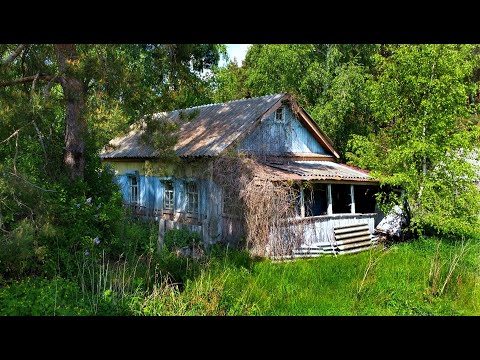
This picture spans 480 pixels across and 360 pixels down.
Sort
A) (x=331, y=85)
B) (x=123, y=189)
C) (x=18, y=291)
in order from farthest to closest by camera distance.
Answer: (x=331, y=85) < (x=123, y=189) < (x=18, y=291)

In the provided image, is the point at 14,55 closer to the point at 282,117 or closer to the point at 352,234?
the point at 282,117

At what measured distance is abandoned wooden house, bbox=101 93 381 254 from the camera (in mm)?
13047

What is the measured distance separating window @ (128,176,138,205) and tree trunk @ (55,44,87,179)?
8180 mm

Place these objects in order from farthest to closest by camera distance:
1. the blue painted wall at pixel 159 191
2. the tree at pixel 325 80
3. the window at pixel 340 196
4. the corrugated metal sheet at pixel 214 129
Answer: the tree at pixel 325 80, the window at pixel 340 196, the blue painted wall at pixel 159 191, the corrugated metal sheet at pixel 214 129

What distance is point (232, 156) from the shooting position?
12.6 meters

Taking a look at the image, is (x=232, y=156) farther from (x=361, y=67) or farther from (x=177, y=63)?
(x=361, y=67)

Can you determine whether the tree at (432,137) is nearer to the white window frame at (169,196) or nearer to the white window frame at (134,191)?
the white window frame at (169,196)

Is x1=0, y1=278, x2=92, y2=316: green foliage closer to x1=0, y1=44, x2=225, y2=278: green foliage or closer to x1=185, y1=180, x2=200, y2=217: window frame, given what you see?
x1=0, y1=44, x2=225, y2=278: green foliage

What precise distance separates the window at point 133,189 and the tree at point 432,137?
384 inches

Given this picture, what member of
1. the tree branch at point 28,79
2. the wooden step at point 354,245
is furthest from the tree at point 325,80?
the tree branch at point 28,79

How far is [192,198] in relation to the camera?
14.8 m

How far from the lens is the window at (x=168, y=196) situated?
52.1ft

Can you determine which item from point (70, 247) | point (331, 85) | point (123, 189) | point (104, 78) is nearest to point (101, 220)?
point (70, 247)
